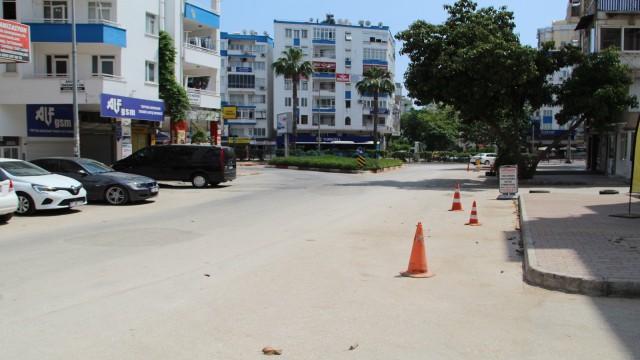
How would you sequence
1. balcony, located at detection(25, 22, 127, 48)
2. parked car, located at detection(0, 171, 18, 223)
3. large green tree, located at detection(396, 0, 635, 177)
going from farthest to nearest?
balcony, located at detection(25, 22, 127, 48), large green tree, located at detection(396, 0, 635, 177), parked car, located at detection(0, 171, 18, 223)

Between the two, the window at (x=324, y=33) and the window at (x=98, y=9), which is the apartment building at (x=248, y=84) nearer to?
the window at (x=324, y=33)

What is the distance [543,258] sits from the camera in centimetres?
818

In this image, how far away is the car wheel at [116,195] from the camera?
1723cm

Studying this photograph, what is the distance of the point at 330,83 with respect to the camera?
88.6 metres

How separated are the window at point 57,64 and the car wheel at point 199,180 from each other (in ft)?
32.5

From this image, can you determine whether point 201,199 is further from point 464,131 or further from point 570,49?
point 464,131

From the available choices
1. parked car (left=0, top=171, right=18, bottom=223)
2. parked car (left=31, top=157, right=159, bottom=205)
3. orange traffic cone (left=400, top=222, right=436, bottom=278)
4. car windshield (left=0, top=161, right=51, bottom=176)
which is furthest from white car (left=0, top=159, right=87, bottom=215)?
orange traffic cone (left=400, top=222, right=436, bottom=278)

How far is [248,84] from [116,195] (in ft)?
246

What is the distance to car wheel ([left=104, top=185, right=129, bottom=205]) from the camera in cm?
1723

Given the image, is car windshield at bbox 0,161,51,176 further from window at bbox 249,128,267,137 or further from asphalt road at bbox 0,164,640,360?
window at bbox 249,128,267,137

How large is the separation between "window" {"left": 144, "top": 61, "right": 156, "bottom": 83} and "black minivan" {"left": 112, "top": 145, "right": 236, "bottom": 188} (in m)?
8.22

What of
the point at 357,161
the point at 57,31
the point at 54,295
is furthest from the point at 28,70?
the point at 54,295

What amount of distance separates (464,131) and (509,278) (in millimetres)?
82270

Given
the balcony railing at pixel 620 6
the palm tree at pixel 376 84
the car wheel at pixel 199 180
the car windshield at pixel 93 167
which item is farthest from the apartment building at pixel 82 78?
the palm tree at pixel 376 84
